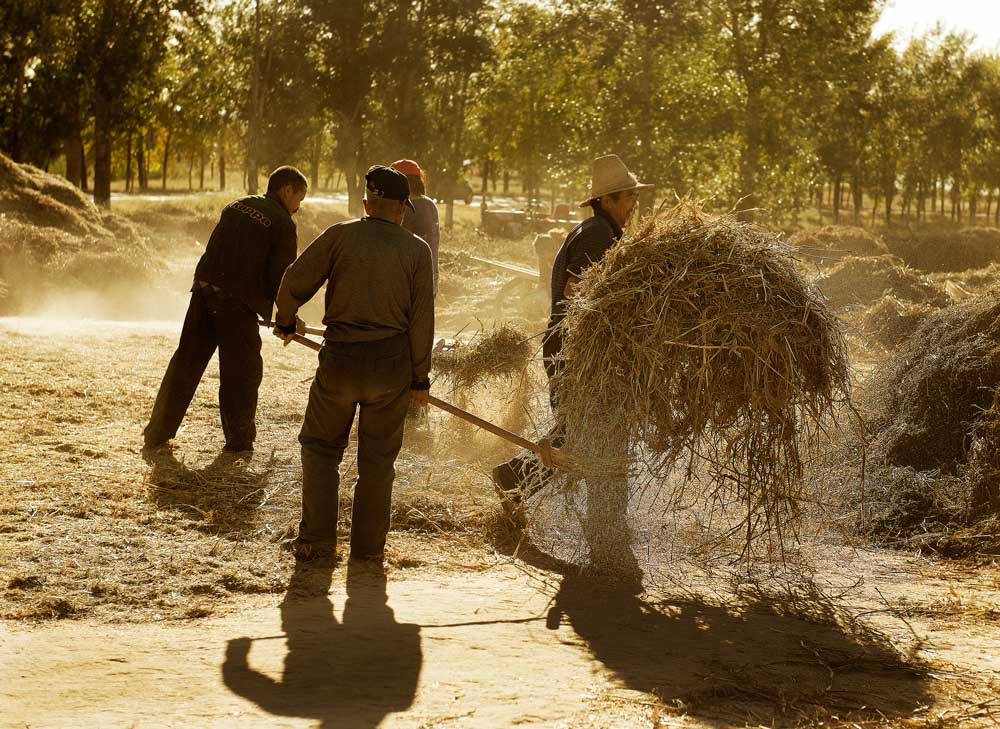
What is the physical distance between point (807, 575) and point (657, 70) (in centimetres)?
2206

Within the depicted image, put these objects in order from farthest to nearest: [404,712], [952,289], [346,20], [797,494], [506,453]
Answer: [346,20] → [952,289] → [506,453] → [797,494] → [404,712]

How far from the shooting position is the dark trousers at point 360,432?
198 inches

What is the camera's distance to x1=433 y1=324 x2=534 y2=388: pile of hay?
7.41m

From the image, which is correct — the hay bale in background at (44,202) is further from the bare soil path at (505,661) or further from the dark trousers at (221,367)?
the bare soil path at (505,661)

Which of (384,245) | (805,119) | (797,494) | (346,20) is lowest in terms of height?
(797,494)

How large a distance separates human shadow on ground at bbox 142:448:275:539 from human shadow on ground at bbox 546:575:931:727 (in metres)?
1.82

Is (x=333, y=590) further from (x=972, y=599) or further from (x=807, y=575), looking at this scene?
(x=972, y=599)

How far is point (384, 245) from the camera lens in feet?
16.5

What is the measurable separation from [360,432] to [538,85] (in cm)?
2670

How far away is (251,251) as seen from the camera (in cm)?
655

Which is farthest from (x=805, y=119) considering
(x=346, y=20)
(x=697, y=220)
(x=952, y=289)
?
(x=697, y=220)

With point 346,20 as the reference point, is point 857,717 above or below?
below

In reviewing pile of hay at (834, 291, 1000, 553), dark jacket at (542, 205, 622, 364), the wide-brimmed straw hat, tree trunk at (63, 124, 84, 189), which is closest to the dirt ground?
pile of hay at (834, 291, 1000, 553)

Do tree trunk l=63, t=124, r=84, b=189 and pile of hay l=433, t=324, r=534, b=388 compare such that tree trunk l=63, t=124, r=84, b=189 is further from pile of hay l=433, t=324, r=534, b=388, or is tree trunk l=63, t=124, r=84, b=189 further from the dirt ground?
the dirt ground
